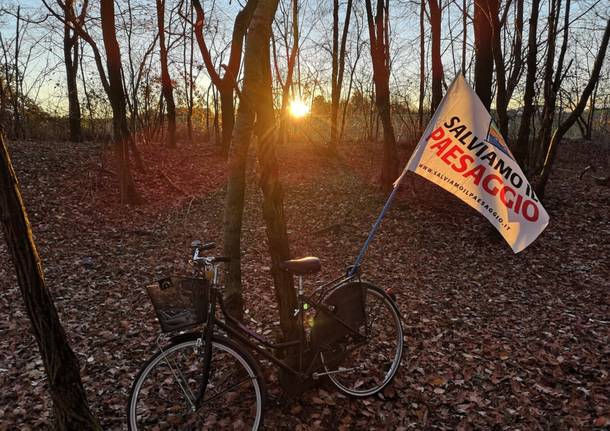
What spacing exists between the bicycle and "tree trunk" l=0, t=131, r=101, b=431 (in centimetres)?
38

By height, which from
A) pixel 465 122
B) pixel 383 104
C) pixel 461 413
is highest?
pixel 383 104

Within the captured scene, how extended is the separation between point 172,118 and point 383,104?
9987mm

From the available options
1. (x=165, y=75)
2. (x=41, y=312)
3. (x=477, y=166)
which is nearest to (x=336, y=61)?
(x=165, y=75)

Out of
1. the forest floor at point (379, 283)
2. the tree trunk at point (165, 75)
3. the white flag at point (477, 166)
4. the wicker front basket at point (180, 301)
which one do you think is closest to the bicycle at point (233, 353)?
the wicker front basket at point (180, 301)

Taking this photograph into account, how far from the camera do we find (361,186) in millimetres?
13258

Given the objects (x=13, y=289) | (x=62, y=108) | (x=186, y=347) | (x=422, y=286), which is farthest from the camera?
(x=62, y=108)

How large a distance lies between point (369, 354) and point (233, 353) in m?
2.01

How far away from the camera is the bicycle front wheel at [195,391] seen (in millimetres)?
3080

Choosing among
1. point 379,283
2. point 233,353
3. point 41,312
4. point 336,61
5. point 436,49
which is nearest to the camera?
point 41,312

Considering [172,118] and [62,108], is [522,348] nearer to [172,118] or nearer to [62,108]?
[172,118]

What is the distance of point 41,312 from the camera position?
2.70 meters

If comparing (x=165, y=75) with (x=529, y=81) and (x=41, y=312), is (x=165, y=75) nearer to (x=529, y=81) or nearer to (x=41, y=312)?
(x=529, y=81)

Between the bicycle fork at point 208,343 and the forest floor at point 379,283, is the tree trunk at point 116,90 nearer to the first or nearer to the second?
the forest floor at point 379,283

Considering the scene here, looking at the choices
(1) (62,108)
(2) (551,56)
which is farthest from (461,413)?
(1) (62,108)
